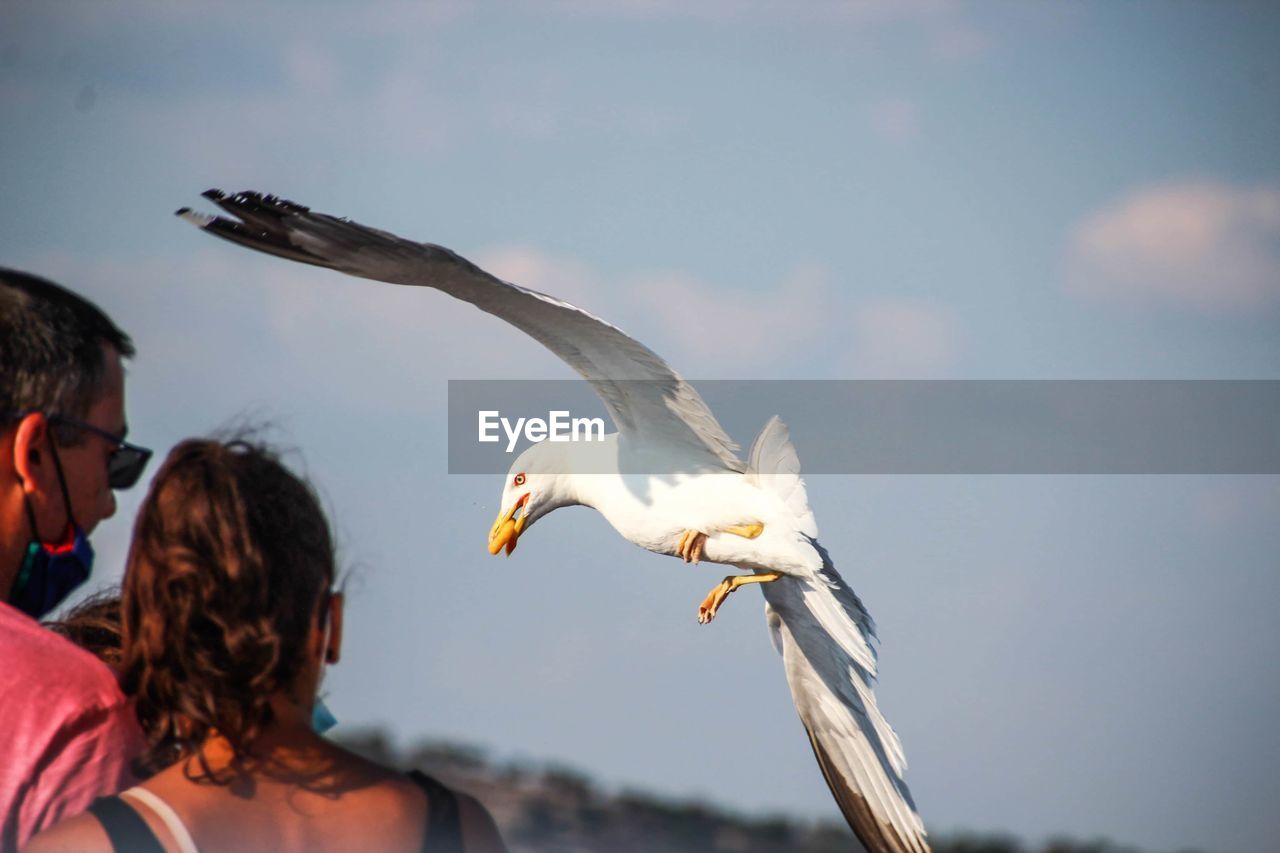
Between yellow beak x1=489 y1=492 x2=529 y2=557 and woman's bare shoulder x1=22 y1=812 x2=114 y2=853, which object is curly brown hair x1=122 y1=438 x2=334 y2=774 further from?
yellow beak x1=489 y1=492 x2=529 y2=557

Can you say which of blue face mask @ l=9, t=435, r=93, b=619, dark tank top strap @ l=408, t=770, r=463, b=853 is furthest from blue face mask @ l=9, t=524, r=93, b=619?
dark tank top strap @ l=408, t=770, r=463, b=853

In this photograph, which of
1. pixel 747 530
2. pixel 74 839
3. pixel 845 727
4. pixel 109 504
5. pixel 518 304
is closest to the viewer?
pixel 74 839

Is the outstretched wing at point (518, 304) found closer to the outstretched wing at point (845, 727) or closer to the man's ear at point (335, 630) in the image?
the outstretched wing at point (845, 727)

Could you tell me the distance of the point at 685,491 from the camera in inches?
159

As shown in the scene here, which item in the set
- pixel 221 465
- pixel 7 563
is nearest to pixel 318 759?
pixel 221 465

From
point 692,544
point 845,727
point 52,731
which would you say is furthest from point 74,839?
point 845,727

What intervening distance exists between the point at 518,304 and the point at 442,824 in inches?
99.6

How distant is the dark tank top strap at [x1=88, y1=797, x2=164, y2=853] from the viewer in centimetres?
115

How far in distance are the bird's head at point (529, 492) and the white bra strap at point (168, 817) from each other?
297 cm

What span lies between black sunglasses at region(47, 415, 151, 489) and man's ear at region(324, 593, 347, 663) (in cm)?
36

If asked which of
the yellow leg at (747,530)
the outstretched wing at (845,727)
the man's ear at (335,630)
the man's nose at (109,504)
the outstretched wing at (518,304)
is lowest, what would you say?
the outstretched wing at (845,727)

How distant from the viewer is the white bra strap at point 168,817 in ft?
3.87

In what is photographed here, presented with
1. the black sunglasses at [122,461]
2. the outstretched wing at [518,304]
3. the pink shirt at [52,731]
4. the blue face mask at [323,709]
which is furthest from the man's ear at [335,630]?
the outstretched wing at [518,304]

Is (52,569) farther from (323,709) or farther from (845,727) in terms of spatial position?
(845,727)
